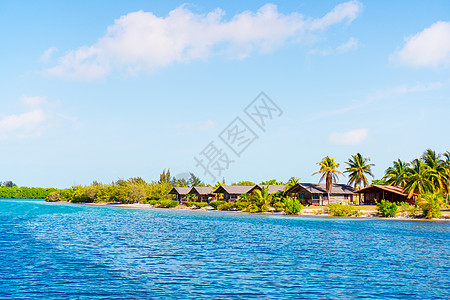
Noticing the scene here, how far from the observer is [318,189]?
90375mm

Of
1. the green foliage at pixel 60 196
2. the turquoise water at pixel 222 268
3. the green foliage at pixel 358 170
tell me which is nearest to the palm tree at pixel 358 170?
the green foliage at pixel 358 170

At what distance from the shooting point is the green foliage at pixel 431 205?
209 feet

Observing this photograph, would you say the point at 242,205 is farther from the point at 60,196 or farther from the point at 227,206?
the point at 60,196

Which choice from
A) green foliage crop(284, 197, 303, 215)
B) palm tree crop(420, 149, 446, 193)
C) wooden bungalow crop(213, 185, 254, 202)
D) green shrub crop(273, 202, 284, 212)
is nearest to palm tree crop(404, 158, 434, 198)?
palm tree crop(420, 149, 446, 193)

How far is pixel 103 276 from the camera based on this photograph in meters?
20.3

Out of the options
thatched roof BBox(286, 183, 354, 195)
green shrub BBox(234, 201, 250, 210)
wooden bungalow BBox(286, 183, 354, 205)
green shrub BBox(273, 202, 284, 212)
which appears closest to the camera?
green shrub BBox(273, 202, 284, 212)

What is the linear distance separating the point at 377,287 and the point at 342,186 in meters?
81.2

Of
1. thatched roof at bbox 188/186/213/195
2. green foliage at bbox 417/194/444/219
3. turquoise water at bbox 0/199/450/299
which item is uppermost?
thatched roof at bbox 188/186/213/195

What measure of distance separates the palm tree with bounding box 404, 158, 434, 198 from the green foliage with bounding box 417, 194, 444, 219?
8.94 metres

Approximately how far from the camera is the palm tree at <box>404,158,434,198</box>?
7406cm

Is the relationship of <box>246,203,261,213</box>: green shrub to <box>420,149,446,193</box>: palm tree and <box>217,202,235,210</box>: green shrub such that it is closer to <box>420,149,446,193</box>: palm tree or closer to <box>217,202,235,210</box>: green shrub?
<box>217,202,235,210</box>: green shrub

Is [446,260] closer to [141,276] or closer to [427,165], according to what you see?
[141,276]

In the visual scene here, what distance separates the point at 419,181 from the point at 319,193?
2235cm

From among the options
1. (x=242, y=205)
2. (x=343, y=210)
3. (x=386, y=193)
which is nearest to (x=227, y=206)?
(x=242, y=205)
